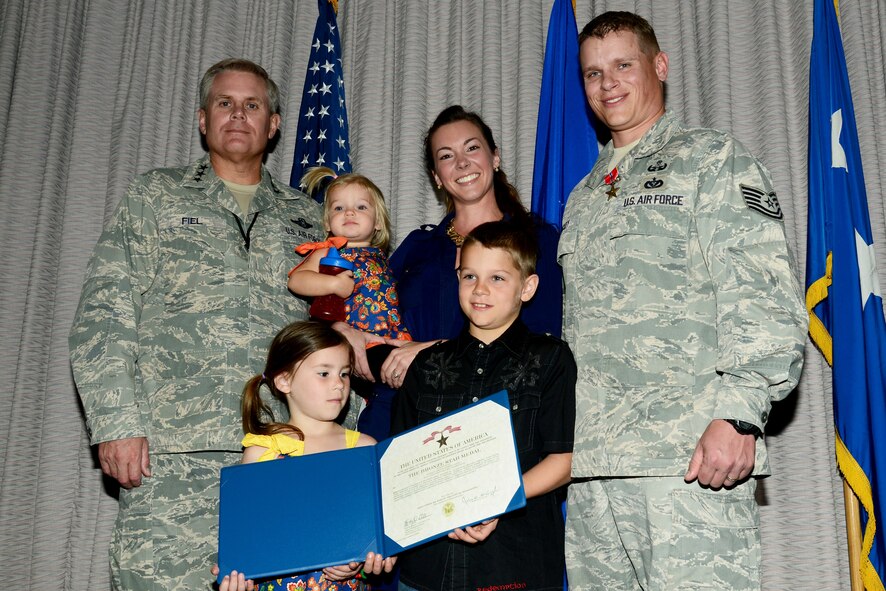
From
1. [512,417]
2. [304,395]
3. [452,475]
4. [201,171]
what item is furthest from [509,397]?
[201,171]

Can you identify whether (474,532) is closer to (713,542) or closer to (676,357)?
(713,542)

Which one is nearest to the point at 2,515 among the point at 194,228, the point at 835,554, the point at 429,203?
the point at 194,228

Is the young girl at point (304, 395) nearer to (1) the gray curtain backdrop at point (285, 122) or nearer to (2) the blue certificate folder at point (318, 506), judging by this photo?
(2) the blue certificate folder at point (318, 506)

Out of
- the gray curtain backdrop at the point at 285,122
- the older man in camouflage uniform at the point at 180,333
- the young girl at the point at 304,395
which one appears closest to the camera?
the young girl at the point at 304,395

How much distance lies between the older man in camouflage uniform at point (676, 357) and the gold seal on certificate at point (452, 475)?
37 centimetres

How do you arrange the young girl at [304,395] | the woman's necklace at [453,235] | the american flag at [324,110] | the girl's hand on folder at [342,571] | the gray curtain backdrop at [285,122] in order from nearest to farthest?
1. the girl's hand on folder at [342,571]
2. the young girl at [304,395]
3. the woman's necklace at [453,235]
4. the gray curtain backdrop at [285,122]
5. the american flag at [324,110]

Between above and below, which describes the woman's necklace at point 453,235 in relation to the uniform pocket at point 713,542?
above

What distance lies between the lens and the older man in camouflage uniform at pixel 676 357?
2.12 m

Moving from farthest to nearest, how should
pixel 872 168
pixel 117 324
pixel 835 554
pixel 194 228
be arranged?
pixel 872 168
pixel 835 554
pixel 194 228
pixel 117 324

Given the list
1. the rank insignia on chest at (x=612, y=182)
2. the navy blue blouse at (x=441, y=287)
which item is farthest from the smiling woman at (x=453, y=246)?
the rank insignia on chest at (x=612, y=182)

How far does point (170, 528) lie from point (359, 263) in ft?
3.61

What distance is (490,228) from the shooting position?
8.65 ft

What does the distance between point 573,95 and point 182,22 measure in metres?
2.24

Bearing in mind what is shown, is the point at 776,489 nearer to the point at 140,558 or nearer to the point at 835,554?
the point at 835,554
